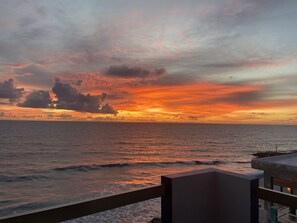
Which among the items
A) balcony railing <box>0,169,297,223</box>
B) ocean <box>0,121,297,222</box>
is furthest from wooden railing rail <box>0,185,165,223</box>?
ocean <box>0,121,297,222</box>

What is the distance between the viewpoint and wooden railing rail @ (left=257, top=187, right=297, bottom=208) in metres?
2.00

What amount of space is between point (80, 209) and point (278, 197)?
1.49 meters

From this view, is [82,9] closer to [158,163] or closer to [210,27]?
[210,27]

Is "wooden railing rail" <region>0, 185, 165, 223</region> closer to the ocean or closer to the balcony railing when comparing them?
the balcony railing

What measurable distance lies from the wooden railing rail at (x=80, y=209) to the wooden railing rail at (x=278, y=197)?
36.1 inches

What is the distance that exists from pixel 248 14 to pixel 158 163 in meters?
24.6

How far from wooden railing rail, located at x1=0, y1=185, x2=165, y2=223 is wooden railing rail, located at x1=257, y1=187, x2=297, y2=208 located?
3.01 feet

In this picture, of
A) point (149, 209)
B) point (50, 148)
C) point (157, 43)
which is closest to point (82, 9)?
point (157, 43)

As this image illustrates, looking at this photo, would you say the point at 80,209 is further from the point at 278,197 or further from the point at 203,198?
the point at 278,197

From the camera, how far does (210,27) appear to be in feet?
31.9

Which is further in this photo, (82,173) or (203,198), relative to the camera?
(82,173)

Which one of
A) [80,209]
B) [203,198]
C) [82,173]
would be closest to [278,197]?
[203,198]

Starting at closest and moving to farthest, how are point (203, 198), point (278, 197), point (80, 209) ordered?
Answer: point (80, 209) < point (278, 197) < point (203, 198)

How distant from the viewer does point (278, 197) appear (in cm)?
211
